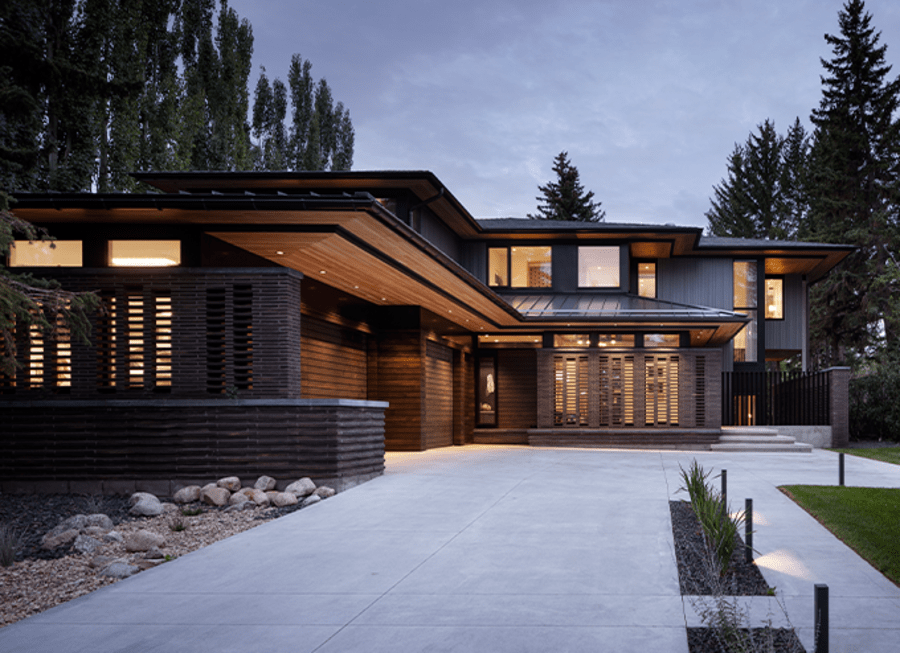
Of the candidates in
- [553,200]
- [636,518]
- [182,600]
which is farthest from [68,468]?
[553,200]

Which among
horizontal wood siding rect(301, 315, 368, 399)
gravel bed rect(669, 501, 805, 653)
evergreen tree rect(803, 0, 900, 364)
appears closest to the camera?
gravel bed rect(669, 501, 805, 653)

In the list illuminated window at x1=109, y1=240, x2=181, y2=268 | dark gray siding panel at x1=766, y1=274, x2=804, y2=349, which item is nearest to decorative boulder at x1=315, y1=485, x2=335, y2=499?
illuminated window at x1=109, y1=240, x2=181, y2=268

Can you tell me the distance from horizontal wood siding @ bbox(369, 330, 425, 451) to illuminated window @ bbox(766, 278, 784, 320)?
50.7 feet

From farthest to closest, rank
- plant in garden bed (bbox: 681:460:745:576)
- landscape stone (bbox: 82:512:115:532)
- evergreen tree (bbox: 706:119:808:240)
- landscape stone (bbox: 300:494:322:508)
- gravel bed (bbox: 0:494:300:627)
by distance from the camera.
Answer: evergreen tree (bbox: 706:119:808:240) → landscape stone (bbox: 300:494:322:508) → landscape stone (bbox: 82:512:115:532) → gravel bed (bbox: 0:494:300:627) → plant in garden bed (bbox: 681:460:745:576)

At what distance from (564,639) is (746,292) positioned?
24.1 metres

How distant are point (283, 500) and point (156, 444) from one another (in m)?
2.26

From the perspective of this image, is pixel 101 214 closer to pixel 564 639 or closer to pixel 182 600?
pixel 182 600

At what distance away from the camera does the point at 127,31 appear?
26812 mm

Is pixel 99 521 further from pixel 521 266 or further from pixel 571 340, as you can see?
pixel 521 266

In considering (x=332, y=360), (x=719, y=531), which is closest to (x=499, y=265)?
(x=332, y=360)

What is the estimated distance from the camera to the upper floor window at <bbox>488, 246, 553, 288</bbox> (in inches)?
965

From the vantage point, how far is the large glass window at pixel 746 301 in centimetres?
2595

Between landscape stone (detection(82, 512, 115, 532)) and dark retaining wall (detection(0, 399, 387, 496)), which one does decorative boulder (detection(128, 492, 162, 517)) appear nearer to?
landscape stone (detection(82, 512, 115, 532))

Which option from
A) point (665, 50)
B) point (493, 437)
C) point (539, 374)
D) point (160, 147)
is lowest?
point (493, 437)
